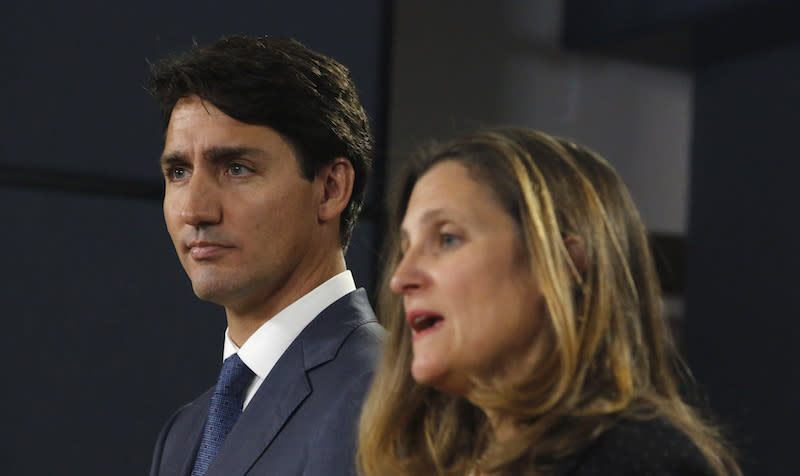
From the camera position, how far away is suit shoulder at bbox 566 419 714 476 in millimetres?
883

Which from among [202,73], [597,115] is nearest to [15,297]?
[202,73]

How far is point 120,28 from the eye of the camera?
2475 millimetres

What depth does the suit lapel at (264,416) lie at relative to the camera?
1.40 m

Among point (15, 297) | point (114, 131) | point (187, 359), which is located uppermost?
point (114, 131)

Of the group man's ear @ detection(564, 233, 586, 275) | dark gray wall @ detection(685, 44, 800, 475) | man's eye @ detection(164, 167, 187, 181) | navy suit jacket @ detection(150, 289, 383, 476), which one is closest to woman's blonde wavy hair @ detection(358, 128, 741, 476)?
man's ear @ detection(564, 233, 586, 275)

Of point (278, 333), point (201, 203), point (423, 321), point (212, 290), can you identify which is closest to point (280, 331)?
point (278, 333)

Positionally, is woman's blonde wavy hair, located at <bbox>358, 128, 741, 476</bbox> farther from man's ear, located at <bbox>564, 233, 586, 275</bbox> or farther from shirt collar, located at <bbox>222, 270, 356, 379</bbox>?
shirt collar, located at <bbox>222, 270, 356, 379</bbox>

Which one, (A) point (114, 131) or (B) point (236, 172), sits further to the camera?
(A) point (114, 131)

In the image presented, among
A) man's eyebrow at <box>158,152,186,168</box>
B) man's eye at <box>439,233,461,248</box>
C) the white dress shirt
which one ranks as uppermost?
man's eyebrow at <box>158,152,186,168</box>

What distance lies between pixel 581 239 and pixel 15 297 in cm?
173

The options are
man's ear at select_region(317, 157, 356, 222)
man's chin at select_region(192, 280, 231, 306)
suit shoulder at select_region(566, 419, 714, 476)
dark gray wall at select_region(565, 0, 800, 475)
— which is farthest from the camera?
dark gray wall at select_region(565, 0, 800, 475)

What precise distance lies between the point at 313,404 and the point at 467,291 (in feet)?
1.69

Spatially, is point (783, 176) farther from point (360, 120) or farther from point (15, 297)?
point (15, 297)

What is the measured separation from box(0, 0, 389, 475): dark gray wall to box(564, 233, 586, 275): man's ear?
1687 millimetres
